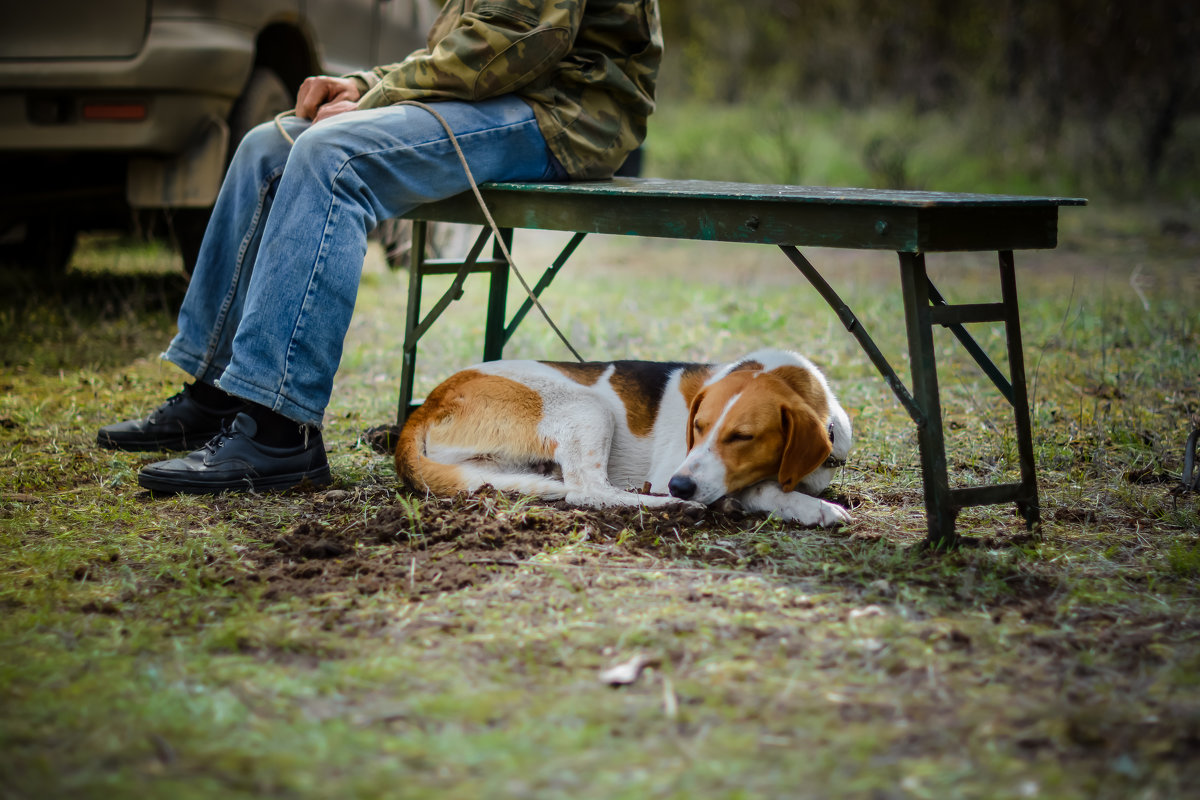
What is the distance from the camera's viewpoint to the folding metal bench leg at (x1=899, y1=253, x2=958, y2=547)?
8.71 feet

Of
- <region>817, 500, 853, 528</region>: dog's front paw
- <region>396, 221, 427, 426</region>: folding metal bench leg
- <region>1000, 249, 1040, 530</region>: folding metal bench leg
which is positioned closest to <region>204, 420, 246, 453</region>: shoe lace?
<region>396, 221, 427, 426</region>: folding metal bench leg

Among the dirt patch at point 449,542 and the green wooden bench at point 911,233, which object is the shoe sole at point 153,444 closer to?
the dirt patch at point 449,542

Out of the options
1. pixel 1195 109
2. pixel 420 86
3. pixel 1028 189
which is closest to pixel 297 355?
pixel 420 86

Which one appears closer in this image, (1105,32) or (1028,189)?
(1028,189)

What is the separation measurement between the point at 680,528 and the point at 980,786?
1368mm

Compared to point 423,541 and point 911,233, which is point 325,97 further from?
point 911,233

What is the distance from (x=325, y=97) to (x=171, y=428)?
4.39 ft

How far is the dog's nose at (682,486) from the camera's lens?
2.89m

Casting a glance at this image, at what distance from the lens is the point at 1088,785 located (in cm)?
160

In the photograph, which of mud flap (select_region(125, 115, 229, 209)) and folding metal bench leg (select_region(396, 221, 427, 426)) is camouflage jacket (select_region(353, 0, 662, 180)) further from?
mud flap (select_region(125, 115, 229, 209))

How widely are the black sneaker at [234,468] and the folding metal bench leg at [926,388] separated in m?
1.87

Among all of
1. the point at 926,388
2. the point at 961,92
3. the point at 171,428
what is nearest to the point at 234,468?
the point at 171,428

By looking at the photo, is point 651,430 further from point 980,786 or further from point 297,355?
point 980,786

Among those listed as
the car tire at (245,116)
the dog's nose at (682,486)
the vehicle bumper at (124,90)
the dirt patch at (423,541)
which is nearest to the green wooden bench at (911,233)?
the dog's nose at (682,486)
